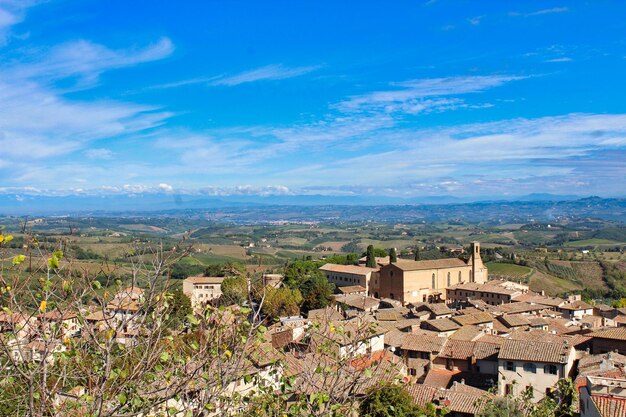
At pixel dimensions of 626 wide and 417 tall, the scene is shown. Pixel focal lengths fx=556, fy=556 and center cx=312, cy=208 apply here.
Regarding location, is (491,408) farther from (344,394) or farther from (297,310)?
(297,310)

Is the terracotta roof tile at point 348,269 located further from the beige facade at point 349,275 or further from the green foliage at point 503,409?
the green foliage at point 503,409

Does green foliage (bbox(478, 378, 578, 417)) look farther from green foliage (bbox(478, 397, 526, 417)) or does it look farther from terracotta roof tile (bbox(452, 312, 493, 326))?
terracotta roof tile (bbox(452, 312, 493, 326))

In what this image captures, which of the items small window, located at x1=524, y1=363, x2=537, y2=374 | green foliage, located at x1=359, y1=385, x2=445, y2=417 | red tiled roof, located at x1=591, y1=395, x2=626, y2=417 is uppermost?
red tiled roof, located at x1=591, y1=395, x2=626, y2=417

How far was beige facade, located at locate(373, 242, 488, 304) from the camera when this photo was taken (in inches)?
1948

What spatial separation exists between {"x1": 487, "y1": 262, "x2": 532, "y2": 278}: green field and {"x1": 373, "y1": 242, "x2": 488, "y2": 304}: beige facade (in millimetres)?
16247

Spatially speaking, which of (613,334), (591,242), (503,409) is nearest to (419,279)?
(613,334)

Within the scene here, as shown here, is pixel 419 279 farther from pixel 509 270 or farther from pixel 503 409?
pixel 503 409

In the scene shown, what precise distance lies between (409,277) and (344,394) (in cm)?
4499

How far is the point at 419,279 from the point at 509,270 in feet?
83.7

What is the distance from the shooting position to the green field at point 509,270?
225 feet

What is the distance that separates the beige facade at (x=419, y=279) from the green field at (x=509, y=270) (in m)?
16.2

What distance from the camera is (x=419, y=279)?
5044cm

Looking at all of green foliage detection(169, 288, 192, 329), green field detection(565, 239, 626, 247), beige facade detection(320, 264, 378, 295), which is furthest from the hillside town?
green field detection(565, 239, 626, 247)

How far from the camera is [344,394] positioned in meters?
5.52
